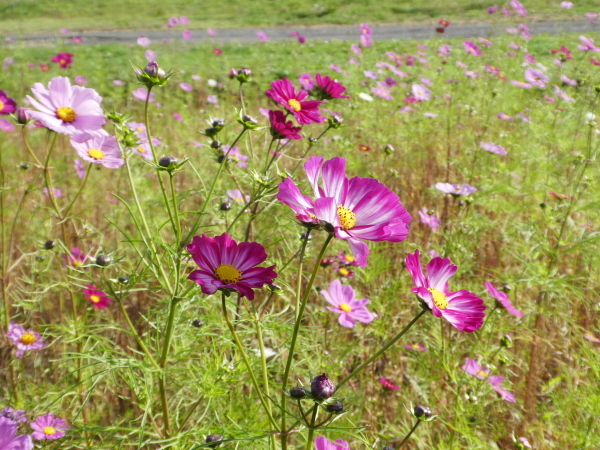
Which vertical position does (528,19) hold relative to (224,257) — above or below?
below

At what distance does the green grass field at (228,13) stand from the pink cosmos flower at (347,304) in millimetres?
11573

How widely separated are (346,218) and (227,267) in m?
0.16

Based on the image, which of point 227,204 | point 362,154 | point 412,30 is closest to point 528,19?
point 412,30

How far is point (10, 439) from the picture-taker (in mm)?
660

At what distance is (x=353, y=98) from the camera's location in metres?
3.42

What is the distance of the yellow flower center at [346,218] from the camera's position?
1.85ft

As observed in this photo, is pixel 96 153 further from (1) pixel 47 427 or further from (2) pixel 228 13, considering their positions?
(2) pixel 228 13

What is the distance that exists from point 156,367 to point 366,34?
400cm

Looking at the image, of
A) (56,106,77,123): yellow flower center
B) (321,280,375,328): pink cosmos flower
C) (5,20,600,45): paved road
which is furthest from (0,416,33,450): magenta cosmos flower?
(5,20,600,45): paved road

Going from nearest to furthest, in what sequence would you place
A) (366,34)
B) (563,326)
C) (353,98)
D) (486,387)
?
(486,387) < (563,326) < (353,98) < (366,34)

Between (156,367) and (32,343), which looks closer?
(156,367)

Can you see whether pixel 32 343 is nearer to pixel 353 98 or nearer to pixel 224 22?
pixel 353 98

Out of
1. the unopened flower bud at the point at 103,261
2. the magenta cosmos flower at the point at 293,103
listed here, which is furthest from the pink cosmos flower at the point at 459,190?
the unopened flower bud at the point at 103,261

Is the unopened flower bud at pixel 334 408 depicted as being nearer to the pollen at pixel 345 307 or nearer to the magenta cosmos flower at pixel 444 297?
the magenta cosmos flower at pixel 444 297
